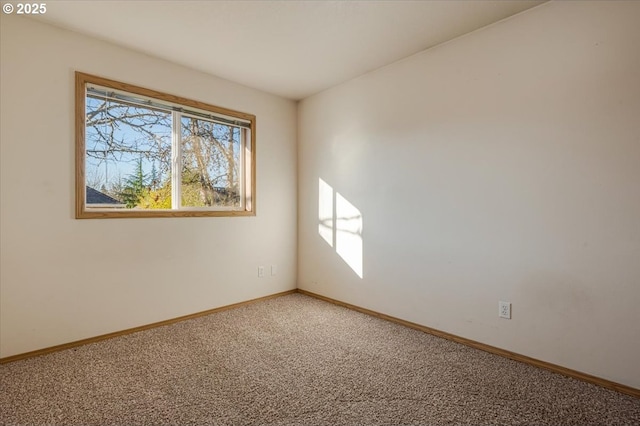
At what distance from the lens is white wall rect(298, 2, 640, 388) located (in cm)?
190

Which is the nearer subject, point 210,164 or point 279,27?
point 279,27

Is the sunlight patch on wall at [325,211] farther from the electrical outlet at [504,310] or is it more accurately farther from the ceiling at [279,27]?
the electrical outlet at [504,310]

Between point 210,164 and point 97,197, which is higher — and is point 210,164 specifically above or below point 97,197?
above

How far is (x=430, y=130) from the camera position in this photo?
2.76 metres

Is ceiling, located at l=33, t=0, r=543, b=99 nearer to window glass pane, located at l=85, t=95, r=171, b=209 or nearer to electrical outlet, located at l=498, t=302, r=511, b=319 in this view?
window glass pane, located at l=85, t=95, r=171, b=209

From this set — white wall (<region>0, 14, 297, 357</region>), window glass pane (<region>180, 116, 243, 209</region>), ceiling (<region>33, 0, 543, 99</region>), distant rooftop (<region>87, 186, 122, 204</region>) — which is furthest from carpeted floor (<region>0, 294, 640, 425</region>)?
ceiling (<region>33, 0, 543, 99</region>)

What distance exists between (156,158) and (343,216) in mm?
1934

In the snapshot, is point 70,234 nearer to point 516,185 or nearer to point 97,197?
point 97,197

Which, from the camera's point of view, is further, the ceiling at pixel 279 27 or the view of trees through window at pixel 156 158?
the view of trees through window at pixel 156 158

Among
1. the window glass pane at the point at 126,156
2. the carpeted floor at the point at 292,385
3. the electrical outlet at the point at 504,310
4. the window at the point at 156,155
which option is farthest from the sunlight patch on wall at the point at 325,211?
the electrical outlet at the point at 504,310

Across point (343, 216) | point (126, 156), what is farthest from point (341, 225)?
point (126, 156)

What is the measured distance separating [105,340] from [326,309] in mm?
1984

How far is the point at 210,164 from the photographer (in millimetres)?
3402

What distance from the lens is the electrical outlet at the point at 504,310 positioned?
2326 mm
